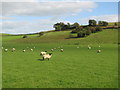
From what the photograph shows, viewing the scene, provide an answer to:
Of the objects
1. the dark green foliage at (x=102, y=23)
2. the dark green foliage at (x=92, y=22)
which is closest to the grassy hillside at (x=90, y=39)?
the dark green foliage at (x=102, y=23)

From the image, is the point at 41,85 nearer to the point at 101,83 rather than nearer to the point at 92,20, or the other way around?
the point at 101,83

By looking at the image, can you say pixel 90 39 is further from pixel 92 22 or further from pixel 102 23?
pixel 102 23

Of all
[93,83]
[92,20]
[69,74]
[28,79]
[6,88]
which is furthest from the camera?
[92,20]

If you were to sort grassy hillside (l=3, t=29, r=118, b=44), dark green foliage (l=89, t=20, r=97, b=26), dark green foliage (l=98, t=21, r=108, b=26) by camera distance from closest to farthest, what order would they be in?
grassy hillside (l=3, t=29, r=118, b=44) → dark green foliage (l=98, t=21, r=108, b=26) → dark green foliage (l=89, t=20, r=97, b=26)

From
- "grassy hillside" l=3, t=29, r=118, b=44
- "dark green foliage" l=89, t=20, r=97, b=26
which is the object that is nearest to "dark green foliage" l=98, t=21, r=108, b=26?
"dark green foliage" l=89, t=20, r=97, b=26

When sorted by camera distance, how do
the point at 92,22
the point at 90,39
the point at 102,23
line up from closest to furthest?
the point at 90,39, the point at 102,23, the point at 92,22

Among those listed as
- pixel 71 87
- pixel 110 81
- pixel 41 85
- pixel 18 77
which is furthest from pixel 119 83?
pixel 18 77

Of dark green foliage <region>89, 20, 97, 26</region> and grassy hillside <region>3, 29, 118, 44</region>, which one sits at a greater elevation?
dark green foliage <region>89, 20, 97, 26</region>

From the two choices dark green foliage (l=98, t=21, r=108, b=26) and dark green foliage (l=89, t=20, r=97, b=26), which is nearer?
dark green foliage (l=98, t=21, r=108, b=26)

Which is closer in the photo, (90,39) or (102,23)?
(90,39)

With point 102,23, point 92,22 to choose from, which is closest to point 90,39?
point 92,22

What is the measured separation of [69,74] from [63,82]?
3.02m

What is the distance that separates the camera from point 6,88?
42.6 feet

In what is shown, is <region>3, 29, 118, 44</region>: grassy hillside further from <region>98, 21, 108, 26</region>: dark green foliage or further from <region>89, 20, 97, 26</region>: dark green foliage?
<region>89, 20, 97, 26</region>: dark green foliage
